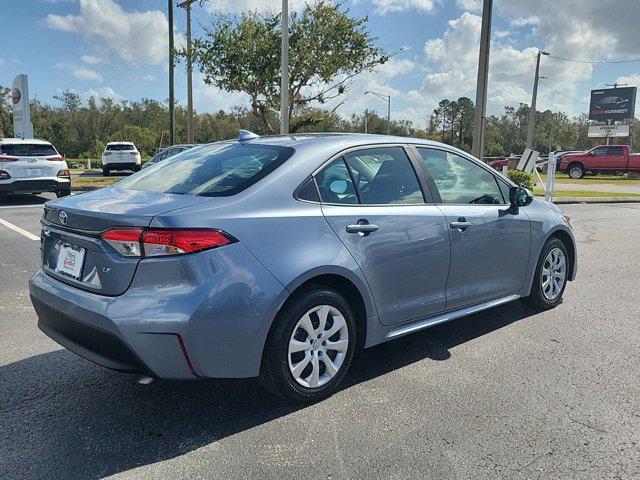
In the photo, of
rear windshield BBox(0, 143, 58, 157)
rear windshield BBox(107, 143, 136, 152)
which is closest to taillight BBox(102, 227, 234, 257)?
rear windshield BBox(0, 143, 58, 157)

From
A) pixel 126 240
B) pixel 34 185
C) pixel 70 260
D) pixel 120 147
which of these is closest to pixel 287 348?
pixel 126 240

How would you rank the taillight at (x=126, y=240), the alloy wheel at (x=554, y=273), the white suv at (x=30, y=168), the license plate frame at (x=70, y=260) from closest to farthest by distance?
the taillight at (x=126, y=240) < the license plate frame at (x=70, y=260) < the alloy wheel at (x=554, y=273) < the white suv at (x=30, y=168)

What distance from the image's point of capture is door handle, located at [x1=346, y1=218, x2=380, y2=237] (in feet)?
10.7

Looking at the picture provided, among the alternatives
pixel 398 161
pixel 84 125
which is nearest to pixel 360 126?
pixel 84 125

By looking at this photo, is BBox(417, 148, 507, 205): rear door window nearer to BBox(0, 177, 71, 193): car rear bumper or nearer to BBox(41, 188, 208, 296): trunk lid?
BBox(41, 188, 208, 296): trunk lid

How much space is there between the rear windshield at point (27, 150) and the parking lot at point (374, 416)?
10056 mm

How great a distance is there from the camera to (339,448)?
2.76 m

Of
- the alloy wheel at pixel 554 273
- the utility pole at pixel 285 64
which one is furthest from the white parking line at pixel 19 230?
the utility pole at pixel 285 64

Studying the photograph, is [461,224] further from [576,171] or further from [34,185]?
[576,171]

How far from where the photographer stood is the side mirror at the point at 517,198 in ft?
14.8

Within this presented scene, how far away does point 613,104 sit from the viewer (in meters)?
55.2

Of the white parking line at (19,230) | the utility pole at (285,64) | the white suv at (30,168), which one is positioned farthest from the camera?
the utility pole at (285,64)

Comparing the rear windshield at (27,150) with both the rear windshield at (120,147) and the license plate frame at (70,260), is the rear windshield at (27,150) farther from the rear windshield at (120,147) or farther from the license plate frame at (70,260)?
the rear windshield at (120,147)

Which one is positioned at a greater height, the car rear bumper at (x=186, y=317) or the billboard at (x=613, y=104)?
the billboard at (x=613, y=104)
